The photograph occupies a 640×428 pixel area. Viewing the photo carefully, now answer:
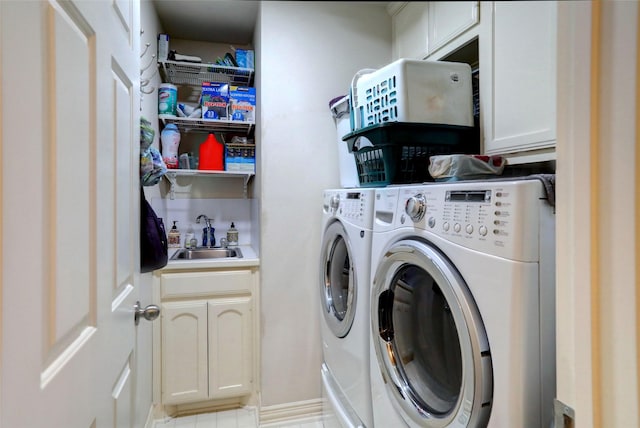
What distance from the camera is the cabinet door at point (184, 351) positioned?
1922mm

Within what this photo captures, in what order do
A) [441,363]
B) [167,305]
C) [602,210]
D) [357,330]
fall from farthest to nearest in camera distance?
[167,305] < [357,330] < [441,363] < [602,210]

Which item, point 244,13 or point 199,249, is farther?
point 199,249

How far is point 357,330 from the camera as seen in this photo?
1.39 metres

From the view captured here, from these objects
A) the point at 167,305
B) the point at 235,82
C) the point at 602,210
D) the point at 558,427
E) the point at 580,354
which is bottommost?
the point at 167,305

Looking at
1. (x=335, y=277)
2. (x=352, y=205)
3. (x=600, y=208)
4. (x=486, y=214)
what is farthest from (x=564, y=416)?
(x=335, y=277)

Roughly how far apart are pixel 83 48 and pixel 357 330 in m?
1.23

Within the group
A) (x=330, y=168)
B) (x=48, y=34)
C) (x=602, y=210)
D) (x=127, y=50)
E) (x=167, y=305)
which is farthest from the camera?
(x=330, y=168)

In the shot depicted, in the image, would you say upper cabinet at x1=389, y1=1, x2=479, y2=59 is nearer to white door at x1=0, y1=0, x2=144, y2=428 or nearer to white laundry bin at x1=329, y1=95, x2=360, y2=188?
white laundry bin at x1=329, y1=95, x2=360, y2=188

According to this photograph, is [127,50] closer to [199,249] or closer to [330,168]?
[330,168]

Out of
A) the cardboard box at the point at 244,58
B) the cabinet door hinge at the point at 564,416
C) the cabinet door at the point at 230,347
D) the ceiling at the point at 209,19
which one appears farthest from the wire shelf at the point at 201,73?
the cabinet door hinge at the point at 564,416

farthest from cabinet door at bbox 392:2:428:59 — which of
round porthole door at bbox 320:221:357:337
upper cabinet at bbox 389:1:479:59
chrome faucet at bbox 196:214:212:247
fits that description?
chrome faucet at bbox 196:214:212:247

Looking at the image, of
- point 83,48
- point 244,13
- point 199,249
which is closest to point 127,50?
point 83,48

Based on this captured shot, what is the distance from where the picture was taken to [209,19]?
2270mm

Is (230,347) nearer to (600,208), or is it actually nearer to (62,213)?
(62,213)
